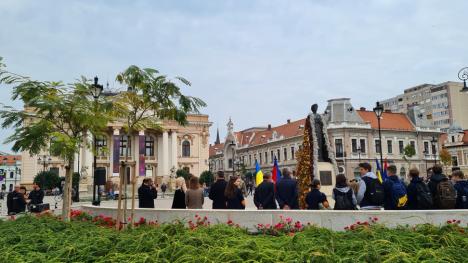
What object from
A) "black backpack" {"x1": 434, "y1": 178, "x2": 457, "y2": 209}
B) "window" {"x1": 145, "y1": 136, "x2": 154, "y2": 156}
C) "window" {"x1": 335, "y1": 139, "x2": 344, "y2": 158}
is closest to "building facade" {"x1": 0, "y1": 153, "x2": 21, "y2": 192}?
"window" {"x1": 145, "y1": 136, "x2": 154, "y2": 156}

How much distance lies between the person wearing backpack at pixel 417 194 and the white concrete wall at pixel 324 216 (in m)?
0.77

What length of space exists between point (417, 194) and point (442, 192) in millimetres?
510

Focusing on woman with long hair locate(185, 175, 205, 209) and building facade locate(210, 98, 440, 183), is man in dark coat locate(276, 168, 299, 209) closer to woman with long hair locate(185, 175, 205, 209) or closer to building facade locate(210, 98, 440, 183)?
woman with long hair locate(185, 175, 205, 209)

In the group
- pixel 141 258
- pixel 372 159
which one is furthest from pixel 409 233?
pixel 372 159

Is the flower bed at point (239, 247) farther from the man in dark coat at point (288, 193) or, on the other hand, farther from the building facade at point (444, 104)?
the building facade at point (444, 104)

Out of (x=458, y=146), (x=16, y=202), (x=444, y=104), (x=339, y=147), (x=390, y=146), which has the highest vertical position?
(x=444, y=104)

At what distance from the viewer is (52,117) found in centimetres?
1084

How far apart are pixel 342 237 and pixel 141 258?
9.74ft

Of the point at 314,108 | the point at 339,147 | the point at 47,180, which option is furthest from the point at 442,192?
the point at 339,147

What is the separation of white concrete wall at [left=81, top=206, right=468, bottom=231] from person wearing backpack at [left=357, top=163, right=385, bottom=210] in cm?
80

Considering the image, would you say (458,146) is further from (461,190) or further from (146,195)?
(146,195)

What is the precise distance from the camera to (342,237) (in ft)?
19.5

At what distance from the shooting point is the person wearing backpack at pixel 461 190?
9.33 m

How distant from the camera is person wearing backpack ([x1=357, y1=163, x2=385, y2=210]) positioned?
8930mm
